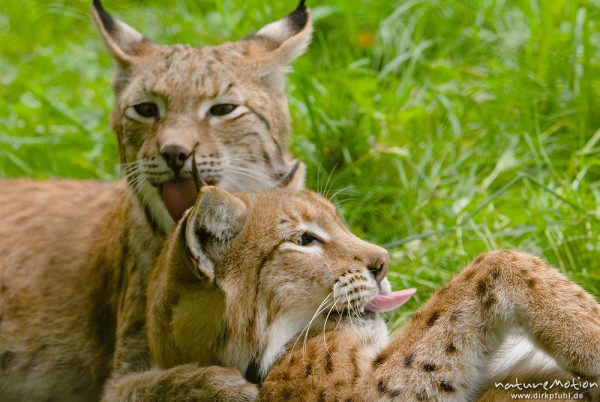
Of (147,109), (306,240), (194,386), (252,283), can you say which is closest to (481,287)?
(306,240)

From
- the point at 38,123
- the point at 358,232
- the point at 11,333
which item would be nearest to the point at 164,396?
the point at 11,333

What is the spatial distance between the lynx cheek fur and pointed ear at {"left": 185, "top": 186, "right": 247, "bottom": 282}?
0.61 m

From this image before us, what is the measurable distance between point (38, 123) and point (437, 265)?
12.2ft

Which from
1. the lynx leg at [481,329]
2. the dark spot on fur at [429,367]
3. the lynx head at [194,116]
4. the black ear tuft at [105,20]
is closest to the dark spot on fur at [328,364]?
the lynx leg at [481,329]

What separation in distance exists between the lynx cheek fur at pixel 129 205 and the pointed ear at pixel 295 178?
0.33 feet

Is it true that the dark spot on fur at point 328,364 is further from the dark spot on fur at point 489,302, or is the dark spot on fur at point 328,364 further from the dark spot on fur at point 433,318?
the dark spot on fur at point 489,302

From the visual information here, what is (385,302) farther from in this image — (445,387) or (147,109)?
(147,109)

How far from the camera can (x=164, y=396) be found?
4562mm

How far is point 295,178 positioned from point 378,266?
1.01m

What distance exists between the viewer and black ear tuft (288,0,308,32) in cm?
636

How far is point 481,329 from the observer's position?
4.12 meters

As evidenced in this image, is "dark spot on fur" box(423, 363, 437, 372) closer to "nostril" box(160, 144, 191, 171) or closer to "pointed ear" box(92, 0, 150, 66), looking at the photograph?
"nostril" box(160, 144, 191, 171)

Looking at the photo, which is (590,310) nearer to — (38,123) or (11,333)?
(11,333)

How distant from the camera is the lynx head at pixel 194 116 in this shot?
17.3ft
